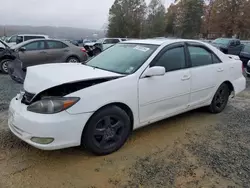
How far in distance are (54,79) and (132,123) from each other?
1189 mm

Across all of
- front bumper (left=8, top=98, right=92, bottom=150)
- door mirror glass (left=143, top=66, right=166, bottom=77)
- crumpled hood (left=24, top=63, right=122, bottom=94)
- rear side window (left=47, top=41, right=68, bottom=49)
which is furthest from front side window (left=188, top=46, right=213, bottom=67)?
rear side window (left=47, top=41, right=68, bottom=49)

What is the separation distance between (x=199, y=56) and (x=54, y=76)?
2.53 metres

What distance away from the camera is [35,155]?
3.18 meters

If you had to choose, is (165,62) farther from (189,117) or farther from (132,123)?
(189,117)

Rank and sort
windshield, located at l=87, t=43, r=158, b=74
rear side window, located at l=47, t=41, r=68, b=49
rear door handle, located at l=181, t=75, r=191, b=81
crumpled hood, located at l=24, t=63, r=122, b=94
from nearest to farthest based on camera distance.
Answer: crumpled hood, located at l=24, t=63, r=122, b=94 < windshield, located at l=87, t=43, r=158, b=74 < rear door handle, located at l=181, t=75, r=191, b=81 < rear side window, located at l=47, t=41, r=68, b=49

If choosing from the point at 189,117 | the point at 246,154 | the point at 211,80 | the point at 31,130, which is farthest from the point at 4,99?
the point at 246,154

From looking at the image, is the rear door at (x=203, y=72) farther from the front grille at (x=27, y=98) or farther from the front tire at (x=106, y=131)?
the front grille at (x=27, y=98)

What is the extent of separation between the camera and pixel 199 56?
4.33 m

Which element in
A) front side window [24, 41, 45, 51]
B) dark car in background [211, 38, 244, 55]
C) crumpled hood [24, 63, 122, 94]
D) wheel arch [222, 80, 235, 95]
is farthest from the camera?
dark car in background [211, 38, 244, 55]

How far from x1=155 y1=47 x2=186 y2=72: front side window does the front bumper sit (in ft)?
4.82

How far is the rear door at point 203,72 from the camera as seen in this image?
4141mm

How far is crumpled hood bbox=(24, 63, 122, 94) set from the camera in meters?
2.94

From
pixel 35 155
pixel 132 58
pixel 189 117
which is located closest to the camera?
pixel 35 155

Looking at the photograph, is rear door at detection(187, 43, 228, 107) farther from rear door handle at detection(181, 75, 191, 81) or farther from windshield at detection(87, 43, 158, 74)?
windshield at detection(87, 43, 158, 74)
